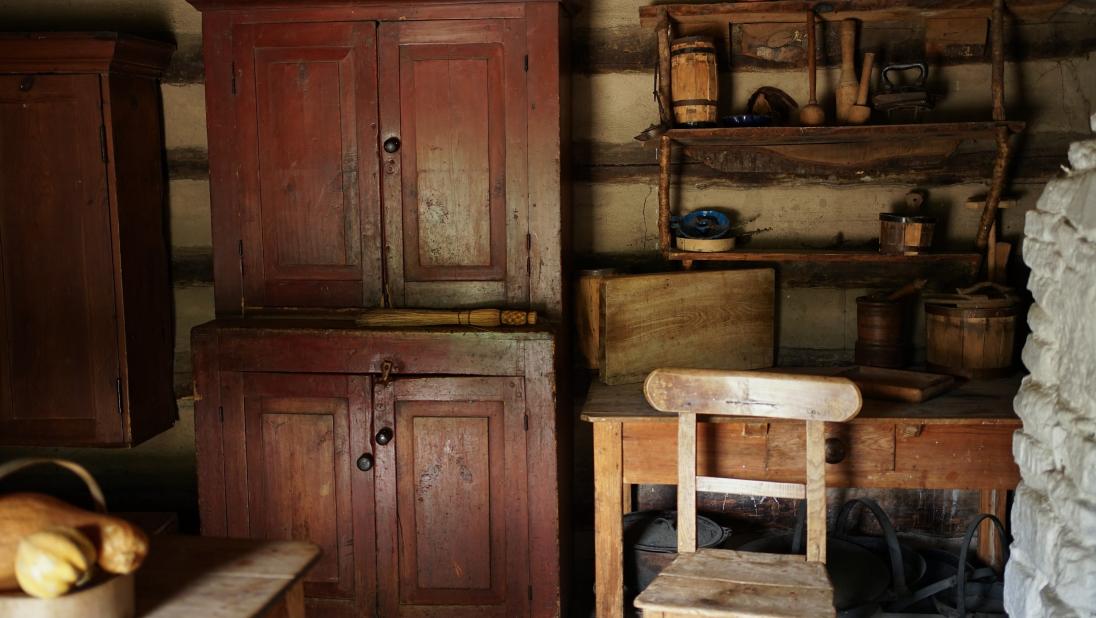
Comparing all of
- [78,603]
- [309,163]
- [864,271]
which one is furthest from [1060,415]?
[309,163]

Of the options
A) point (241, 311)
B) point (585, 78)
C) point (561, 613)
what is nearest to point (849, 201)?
point (585, 78)

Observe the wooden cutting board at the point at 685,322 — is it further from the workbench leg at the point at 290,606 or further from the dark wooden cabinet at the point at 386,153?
the workbench leg at the point at 290,606

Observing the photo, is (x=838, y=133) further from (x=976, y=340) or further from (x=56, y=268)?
(x=56, y=268)

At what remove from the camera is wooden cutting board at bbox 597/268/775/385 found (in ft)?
10.7

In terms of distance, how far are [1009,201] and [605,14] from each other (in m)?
1.54

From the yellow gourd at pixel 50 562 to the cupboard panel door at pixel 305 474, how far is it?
168cm

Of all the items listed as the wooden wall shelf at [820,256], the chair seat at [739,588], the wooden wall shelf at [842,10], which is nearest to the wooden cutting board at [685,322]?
the wooden wall shelf at [820,256]

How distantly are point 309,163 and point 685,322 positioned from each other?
137 cm

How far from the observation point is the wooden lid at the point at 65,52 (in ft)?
10.6

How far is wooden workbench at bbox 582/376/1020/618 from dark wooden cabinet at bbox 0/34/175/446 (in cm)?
171

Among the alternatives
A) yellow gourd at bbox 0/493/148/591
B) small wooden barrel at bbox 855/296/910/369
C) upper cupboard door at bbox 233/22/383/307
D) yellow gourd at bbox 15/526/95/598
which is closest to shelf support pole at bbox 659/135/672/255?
small wooden barrel at bbox 855/296/910/369

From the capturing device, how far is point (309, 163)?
10.6ft

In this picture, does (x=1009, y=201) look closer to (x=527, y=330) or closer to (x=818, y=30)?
(x=818, y=30)

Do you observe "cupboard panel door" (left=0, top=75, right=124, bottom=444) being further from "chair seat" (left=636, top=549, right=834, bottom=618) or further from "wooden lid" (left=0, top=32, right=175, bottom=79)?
"chair seat" (left=636, top=549, right=834, bottom=618)
